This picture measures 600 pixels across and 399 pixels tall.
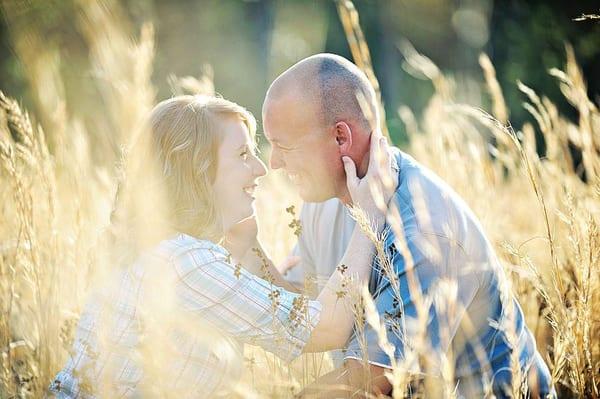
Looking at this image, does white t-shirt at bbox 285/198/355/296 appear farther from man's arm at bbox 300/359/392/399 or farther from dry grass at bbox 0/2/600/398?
man's arm at bbox 300/359/392/399

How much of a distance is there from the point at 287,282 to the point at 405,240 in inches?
33.5

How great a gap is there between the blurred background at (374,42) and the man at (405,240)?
17.9 ft

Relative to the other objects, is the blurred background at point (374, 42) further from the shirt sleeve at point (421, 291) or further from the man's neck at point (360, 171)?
the shirt sleeve at point (421, 291)

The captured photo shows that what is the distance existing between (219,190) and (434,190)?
0.81 meters

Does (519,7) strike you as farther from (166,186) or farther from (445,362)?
(445,362)

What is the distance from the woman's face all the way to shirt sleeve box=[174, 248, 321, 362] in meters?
0.35

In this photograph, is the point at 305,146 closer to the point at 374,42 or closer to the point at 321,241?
the point at 321,241

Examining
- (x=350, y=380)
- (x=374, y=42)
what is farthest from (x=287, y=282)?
(x=374, y=42)

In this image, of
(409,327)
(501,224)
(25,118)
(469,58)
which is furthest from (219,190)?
(469,58)

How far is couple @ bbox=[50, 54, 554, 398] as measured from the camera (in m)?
2.09

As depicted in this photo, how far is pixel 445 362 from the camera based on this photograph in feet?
4.64

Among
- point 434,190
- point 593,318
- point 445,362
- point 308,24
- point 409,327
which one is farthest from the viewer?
point 308,24

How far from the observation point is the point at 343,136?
2.83 metres

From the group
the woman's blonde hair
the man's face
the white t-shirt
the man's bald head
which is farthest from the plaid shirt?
the white t-shirt
